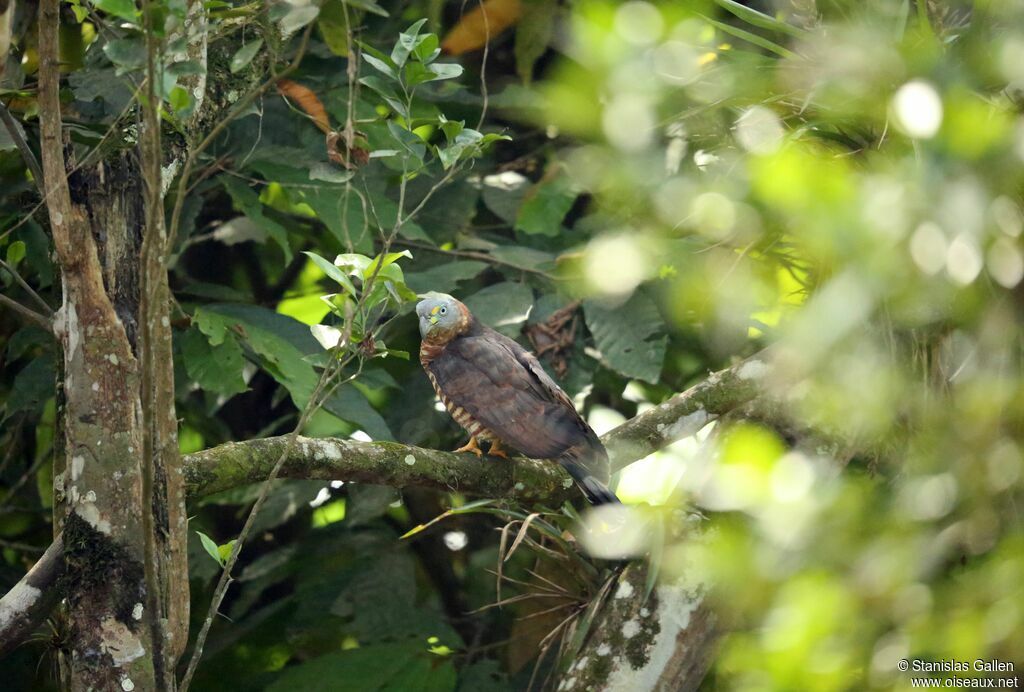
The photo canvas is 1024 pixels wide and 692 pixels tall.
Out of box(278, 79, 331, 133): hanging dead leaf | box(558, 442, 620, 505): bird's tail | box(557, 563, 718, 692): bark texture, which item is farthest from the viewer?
box(278, 79, 331, 133): hanging dead leaf

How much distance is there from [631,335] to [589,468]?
548 millimetres

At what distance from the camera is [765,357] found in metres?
3.27

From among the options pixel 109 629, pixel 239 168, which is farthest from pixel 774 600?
pixel 239 168

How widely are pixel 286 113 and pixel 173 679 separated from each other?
94.4 inches

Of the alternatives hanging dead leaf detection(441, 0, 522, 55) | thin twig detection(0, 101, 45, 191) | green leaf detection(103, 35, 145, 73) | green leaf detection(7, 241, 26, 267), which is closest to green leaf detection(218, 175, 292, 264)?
green leaf detection(7, 241, 26, 267)

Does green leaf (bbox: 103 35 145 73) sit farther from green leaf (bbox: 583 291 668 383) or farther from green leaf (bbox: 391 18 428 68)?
green leaf (bbox: 583 291 668 383)

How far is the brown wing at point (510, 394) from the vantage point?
328 cm

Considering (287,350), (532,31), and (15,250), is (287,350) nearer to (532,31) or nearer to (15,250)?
(15,250)

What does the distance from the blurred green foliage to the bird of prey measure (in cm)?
12

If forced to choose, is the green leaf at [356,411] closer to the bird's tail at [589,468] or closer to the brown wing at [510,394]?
the brown wing at [510,394]

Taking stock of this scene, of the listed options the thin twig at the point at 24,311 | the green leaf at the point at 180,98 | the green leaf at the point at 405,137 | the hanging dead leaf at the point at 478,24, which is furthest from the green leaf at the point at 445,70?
the hanging dead leaf at the point at 478,24

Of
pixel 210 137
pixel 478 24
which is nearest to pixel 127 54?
pixel 210 137

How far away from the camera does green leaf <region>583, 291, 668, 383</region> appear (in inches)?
138

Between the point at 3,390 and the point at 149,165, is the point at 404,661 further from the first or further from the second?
the point at 149,165
